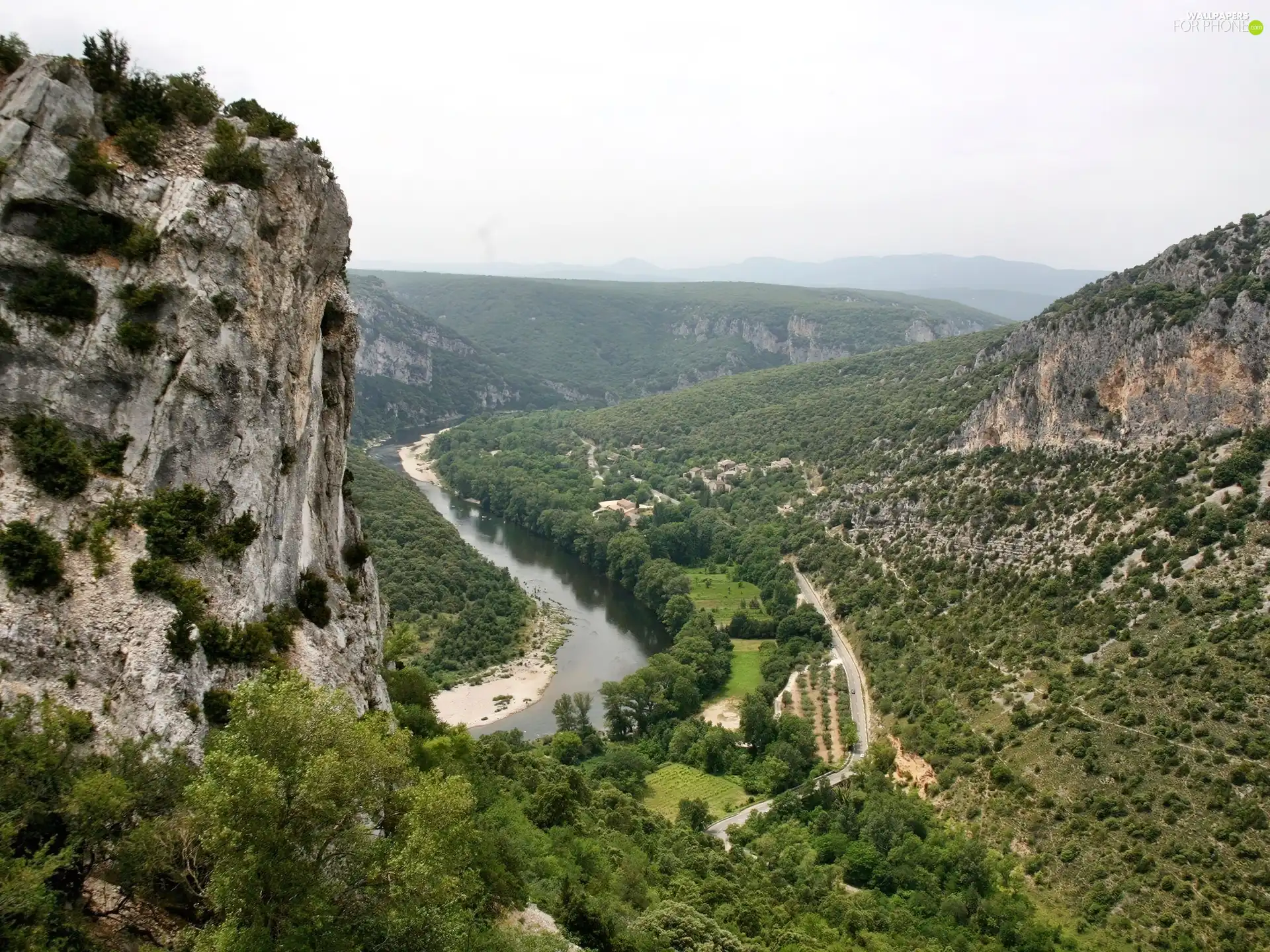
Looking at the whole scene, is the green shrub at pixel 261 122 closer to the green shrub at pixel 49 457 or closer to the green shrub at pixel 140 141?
the green shrub at pixel 140 141

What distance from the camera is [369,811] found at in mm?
12734

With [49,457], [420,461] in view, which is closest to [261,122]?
[49,457]

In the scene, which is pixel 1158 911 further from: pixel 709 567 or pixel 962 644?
pixel 709 567

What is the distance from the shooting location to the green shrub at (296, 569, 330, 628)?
20.9 metres

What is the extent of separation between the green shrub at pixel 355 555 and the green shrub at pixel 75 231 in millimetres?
10747

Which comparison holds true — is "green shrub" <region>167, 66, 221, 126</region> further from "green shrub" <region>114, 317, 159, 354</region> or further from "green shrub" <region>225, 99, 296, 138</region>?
"green shrub" <region>114, 317, 159, 354</region>

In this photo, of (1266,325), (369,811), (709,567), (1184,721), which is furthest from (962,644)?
(369,811)

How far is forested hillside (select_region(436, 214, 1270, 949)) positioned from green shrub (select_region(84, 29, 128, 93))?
3969 cm

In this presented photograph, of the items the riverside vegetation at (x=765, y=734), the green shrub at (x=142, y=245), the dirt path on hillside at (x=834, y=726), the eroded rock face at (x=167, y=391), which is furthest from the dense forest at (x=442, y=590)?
the green shrub at (x=142, y=245)

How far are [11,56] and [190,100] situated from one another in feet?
12.8

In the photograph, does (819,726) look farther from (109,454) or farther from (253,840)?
(253,840)

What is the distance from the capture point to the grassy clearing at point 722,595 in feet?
232

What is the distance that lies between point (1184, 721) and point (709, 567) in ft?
169

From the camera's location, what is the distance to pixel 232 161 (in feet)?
65.2
